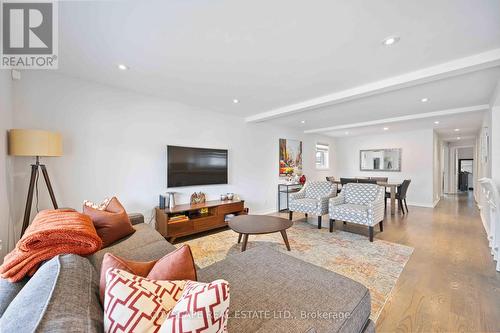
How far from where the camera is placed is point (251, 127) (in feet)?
16.3

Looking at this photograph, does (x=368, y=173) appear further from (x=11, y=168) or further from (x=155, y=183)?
(x=11, y=168)

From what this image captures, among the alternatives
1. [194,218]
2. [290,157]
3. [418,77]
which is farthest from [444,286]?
[290,157]

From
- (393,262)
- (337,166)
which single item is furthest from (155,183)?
(337,166)

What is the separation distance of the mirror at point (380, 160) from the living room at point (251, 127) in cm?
215

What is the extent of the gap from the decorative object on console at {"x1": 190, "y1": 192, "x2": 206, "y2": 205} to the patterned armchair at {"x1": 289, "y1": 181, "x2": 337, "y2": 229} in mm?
1836

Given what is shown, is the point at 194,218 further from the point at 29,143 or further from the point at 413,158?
the point at 413,158

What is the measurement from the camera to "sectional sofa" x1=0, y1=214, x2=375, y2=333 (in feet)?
2.05

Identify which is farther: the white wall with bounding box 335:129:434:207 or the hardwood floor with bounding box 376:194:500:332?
the white wall with bounding box 335:129:434:207

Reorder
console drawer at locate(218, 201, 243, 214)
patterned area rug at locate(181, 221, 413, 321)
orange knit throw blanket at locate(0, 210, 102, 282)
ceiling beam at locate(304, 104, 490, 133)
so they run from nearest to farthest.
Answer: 1. orange knit throw blanket at locate(0, 210, 102, 282)
2. patterned area rug at locate(181, 221, 413, 321)
3. ceiling beam at locate(304, 104, 490, 133)
4. console drawer at locate(218, 201, 243, 214)

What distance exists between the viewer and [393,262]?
260cm

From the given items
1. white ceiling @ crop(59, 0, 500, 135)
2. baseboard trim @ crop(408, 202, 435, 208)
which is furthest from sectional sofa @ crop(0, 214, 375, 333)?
baseboard trim @ crop(408, 202, 435, 208)

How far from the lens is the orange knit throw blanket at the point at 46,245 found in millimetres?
943

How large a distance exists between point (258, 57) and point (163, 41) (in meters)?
0.92

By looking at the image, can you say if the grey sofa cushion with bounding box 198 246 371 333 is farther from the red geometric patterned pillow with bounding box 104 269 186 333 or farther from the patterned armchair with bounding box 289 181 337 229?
the patterned armchair with bounding box 289 181 337 229
